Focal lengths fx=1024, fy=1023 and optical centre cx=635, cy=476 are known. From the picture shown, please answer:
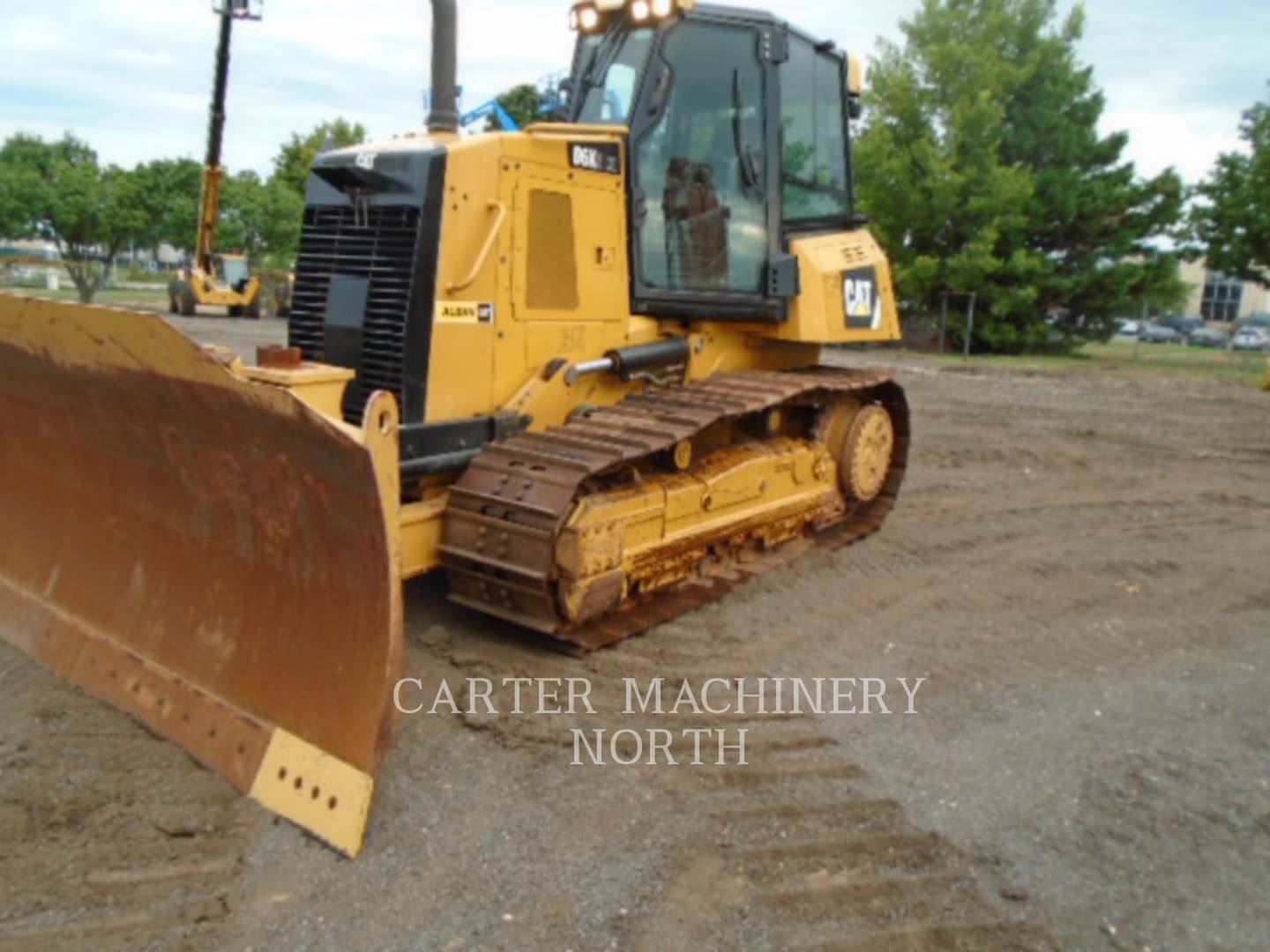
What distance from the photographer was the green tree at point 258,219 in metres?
37.8

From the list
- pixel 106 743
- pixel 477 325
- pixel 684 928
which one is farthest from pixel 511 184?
pixel 684 928

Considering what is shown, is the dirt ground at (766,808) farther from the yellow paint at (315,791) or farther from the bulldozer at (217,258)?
the bulldozer at (217,258)

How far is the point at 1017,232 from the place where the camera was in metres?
25.4

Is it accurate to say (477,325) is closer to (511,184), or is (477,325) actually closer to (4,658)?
(511,184)

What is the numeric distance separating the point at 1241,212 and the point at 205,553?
26466 mm

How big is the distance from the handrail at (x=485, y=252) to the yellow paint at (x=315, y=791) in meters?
2.12

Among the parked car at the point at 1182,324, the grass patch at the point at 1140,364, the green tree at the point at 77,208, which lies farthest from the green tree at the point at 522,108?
the parked car at the point at 1182,324

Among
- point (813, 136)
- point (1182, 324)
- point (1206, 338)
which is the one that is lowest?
point (813, 136)

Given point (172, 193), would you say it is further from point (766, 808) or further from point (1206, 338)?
point (1206, 338)

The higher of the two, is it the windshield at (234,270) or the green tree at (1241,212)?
the green tree at (1241,212)

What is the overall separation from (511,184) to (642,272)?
3.10 feet

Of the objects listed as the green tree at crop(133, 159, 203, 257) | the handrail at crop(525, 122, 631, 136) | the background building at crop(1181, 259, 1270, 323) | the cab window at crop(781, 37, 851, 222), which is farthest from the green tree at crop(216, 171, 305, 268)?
the background building at crop(1181, 259, 1270, 323)

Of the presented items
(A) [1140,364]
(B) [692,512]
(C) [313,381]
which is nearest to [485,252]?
(C) [313,381]

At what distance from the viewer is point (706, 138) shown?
5.57 m
